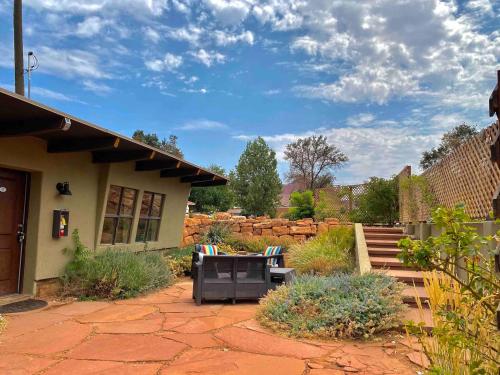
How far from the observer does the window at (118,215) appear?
7.73m

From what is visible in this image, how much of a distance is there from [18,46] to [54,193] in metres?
6.23

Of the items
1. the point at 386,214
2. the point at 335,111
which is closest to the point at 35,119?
the point at 386,214

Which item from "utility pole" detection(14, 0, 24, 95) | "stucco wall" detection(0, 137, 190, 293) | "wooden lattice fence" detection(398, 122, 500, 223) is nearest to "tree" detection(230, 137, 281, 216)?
"wooden lattice fence" detection(398, 122, 500, 223)

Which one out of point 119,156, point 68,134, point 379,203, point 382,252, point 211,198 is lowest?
point 382,252

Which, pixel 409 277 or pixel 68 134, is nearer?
pixel 68 134

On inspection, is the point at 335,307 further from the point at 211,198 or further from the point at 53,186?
the point at 211,198

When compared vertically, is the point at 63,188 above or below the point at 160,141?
below

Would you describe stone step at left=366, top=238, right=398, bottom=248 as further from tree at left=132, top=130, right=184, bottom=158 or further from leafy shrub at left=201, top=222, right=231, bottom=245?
tree at left=132, top=130, right=184, bottom=158

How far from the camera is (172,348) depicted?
12.6 feet

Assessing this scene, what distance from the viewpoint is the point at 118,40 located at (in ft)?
35.5

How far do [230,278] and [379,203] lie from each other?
779 cm

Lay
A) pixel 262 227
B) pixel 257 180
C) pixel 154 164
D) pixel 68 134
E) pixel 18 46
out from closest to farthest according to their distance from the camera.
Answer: pixel 68 134, pixel 154 164, pixel 18 46, pixel 262 227, pixel 257 180

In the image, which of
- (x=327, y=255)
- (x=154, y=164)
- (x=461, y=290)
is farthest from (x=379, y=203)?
(x=461, y=290)

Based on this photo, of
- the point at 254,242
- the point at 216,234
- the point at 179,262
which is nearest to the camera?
the point at 179,262
